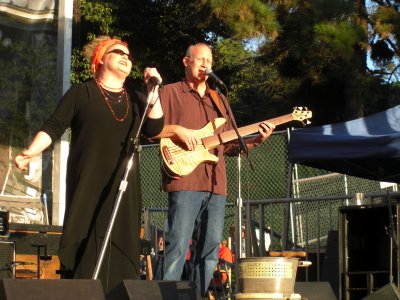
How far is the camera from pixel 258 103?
1141 inches

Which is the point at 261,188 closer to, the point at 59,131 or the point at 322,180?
the point at 322,180

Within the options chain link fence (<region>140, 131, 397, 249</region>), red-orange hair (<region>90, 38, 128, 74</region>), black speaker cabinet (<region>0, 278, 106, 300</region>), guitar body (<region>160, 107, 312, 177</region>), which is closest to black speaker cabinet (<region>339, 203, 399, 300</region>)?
guitar body (<region>160, 107, 312, 177</region>)

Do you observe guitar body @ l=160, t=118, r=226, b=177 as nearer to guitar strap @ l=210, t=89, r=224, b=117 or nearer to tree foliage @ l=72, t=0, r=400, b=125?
guitar strap @ l=210, t=89, r=224, b=117

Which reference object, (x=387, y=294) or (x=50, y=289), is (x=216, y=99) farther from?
(x=50, y=289)

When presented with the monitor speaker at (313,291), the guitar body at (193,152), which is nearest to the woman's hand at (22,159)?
the guitar body at (193,152)

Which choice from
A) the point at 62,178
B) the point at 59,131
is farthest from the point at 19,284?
the point at 62,178

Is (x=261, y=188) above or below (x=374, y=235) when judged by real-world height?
above

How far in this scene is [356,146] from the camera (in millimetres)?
8125

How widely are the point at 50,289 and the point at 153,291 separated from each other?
0.76 metres

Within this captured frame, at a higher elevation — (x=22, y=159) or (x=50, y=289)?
(x=22, y=159)

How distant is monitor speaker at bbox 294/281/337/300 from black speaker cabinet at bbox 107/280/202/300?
142 centimetres

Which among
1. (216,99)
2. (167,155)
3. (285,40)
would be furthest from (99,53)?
(285,40)

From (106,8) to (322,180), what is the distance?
12054 mm

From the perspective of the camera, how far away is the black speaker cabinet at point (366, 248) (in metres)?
7.49
